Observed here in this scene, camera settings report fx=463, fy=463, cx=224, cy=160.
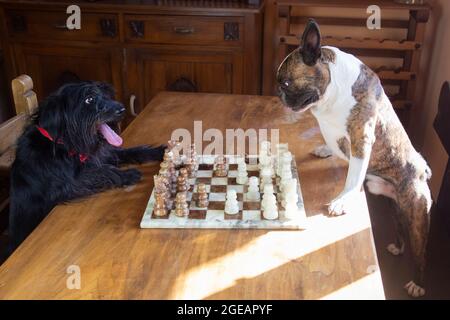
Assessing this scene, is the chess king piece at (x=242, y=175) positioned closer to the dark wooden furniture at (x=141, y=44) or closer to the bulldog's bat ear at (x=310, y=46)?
the bulldog's bat ear at (x=310, y=46)

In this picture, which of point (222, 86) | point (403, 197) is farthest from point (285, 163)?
point (222, 86)

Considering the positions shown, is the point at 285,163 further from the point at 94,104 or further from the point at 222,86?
the point at 222,86

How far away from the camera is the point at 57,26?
2.79 m

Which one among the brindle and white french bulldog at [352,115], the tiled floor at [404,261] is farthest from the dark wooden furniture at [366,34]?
the brindle and white french bulldog at [352,115]

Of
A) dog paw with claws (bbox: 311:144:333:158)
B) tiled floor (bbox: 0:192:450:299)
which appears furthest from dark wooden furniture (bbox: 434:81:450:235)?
dog paw with claws (bbox: 311:144:333:158)

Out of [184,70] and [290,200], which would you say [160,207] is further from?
[184,70]

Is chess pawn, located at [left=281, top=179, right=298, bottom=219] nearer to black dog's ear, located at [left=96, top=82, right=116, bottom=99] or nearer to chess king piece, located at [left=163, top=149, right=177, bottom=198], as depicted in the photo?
chess king piece, located at [left=163, top=149, right=177, bottom=198]

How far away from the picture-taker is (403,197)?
1.44m

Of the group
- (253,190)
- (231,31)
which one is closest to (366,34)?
(231,31)

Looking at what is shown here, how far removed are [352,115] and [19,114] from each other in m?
1.11

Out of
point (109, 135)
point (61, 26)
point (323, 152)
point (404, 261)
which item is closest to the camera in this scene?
point (109, 135)

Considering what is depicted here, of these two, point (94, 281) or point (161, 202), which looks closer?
point (94, 281)

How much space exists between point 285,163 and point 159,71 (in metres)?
1.65

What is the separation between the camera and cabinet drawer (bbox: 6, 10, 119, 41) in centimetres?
274
